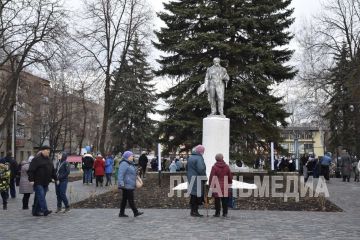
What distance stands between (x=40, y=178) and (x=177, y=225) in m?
4.08

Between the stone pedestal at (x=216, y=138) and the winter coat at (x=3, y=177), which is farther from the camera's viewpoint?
the stone pedestal at (x=216, y=138)

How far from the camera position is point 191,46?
30578 mm

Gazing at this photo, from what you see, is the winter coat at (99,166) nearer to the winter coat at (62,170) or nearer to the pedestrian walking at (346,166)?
the winter coat at (62,170)

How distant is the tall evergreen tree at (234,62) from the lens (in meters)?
30.6

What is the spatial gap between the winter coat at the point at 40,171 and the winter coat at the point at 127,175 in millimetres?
1982

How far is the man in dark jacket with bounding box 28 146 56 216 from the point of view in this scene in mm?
14023

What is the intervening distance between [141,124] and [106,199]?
127ft

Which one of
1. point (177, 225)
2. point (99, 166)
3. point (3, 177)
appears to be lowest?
point (177, 225)

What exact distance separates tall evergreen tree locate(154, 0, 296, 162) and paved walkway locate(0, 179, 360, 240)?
15.3 m

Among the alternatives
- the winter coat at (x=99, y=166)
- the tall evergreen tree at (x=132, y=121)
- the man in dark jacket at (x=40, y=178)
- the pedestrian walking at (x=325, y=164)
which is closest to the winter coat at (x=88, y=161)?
the winter coat at (x=99, y=166)

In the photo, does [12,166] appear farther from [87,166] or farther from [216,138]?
[87,166]

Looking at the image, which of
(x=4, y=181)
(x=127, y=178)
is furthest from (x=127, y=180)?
(x=4, y=181)

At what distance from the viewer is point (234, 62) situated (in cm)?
3191

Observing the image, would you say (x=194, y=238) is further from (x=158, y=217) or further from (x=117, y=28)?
(x=117, y=28)
